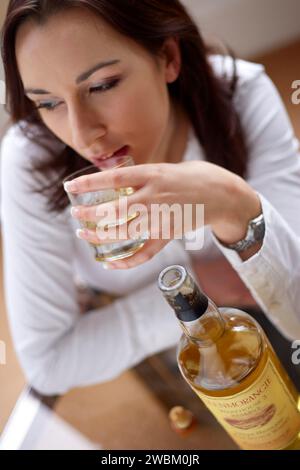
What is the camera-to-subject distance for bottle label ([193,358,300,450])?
41 centimetres

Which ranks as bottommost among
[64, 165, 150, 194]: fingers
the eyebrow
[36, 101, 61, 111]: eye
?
[64, 165, 150, 194]: fingers

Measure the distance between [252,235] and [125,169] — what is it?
6.5 inches

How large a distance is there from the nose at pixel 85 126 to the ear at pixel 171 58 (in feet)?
0.49

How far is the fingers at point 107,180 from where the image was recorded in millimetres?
413

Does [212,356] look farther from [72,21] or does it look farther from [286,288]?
[72,21]

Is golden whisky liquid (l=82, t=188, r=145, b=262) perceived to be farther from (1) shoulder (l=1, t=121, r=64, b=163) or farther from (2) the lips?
(1) shoulder (l=1, t=121, r=64, b=163)

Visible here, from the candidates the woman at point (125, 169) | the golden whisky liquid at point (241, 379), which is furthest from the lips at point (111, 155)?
the golden whisky liquid at point (241, 379)

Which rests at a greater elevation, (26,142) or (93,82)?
(93,82)

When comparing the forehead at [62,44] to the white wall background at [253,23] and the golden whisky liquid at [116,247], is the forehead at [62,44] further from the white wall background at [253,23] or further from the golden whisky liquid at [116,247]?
→ the white wall background at [253,23]

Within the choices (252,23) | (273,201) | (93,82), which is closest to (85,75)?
(93,82)

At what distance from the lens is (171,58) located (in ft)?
2.04

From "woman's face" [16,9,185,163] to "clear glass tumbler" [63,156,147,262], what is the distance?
1.2 inches

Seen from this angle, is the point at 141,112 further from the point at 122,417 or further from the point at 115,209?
the point at 122,417

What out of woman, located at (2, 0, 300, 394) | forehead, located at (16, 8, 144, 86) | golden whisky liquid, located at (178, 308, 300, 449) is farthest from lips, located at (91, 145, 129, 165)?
golden whisky liquid, located at (178, 308, 300, 449)
